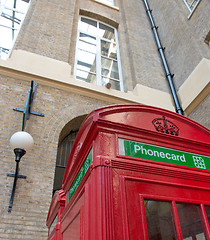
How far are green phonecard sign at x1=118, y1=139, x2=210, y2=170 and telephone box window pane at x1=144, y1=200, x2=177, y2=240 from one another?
0.31 m

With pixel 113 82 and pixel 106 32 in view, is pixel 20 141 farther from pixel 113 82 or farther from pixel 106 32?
pixel 106 32

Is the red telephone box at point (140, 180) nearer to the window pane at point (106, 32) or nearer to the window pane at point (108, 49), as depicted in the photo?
the window pane at point (108, 49)

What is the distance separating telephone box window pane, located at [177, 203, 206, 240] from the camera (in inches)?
56.4

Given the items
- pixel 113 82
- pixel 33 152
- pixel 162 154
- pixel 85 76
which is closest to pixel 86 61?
pixel 85 76

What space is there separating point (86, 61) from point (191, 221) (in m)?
7.76

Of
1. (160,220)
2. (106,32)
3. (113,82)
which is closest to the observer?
(160,220)

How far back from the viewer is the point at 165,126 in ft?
5.98

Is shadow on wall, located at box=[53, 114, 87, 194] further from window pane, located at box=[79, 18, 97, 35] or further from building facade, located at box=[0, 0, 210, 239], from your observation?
window pane, located at box=[79, 18, 97, 35]

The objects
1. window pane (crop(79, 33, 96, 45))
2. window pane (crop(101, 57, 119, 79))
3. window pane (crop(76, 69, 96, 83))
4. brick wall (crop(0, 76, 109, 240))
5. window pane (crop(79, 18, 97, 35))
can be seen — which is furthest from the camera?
window pane (crop(79, 18, 97, 35))

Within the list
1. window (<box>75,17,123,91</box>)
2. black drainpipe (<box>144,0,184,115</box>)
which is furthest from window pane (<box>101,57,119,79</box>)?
black drainpipe (<box>144,0,184,115</box>)

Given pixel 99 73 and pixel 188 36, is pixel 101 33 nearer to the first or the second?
pixel 99 73

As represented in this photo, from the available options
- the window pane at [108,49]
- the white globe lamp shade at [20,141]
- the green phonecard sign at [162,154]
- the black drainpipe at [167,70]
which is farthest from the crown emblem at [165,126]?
the window pane at [108,49]

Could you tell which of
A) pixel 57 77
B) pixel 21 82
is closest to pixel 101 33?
pixel 57 77

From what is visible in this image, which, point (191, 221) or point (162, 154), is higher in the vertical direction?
point (162, 154)
